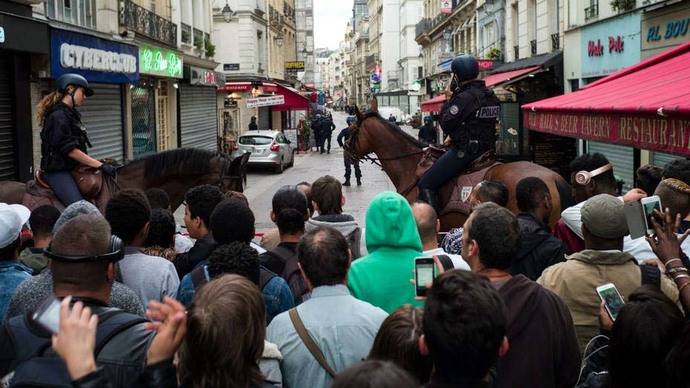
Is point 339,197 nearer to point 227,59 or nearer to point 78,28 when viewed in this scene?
point 78,28

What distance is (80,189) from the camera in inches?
304

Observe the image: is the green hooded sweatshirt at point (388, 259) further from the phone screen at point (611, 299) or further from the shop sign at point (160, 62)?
the shop sign at point (160, 62)

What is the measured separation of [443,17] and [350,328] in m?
45.5

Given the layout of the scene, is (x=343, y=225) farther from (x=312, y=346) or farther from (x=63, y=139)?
(x=63, y=139)

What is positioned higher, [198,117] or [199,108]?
[199,108]

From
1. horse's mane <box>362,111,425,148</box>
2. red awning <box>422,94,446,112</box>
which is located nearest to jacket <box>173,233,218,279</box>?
horse's mane <box>362,111,425,148</box>

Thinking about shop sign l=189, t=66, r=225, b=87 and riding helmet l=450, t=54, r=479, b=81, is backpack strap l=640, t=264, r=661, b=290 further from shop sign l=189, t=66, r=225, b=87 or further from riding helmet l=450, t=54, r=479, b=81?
shop sign l=189, t=66, r=225, b=87

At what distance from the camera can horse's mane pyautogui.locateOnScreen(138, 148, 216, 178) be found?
→ 28.6ft

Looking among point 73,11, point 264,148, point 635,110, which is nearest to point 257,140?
point 264,148

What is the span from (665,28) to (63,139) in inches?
468

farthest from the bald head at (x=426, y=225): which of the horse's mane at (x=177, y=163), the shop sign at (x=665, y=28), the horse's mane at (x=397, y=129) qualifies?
the shop sign at (x=665, y=28)

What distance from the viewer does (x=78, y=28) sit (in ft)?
54.8

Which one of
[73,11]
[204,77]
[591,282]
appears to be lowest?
[591,282]

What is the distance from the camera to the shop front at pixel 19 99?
12539 millimetres
